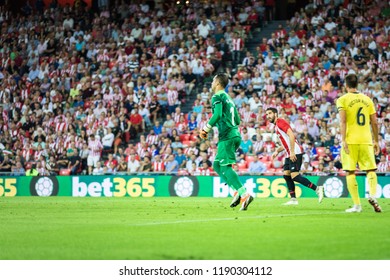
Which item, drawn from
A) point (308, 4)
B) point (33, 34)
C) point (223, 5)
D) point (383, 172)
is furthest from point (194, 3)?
point (383, 172)

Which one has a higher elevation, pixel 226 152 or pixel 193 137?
pixel 193 137

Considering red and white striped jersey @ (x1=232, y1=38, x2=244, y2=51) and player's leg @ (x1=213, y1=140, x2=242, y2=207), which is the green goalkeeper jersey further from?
red and white striped jersey @ (x1=232, y1=38, x2=244, y2=51)

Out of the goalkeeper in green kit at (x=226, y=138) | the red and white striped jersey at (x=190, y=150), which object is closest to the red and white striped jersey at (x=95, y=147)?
the red and white striped jersey at (x=190, y=150)

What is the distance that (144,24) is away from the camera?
125ft

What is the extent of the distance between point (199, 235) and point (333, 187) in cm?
1578

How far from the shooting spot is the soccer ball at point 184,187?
92.3 ft

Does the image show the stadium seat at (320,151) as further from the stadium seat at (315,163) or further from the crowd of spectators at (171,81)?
the stadium seat at (315,163)

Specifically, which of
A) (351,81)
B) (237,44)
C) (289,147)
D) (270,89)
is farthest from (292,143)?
(237,44)

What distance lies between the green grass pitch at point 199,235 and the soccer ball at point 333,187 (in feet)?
33.9

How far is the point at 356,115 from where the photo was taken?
14.8 meters

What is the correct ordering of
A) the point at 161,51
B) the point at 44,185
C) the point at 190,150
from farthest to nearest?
the point at 161,51
the point at 44,185
the point at 190,150

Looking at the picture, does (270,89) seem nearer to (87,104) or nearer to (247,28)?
(247,28)

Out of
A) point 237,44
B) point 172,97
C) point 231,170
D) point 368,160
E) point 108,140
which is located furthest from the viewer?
point 237,44

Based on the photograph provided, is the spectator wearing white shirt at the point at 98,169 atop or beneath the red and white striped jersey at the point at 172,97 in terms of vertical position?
beneath
